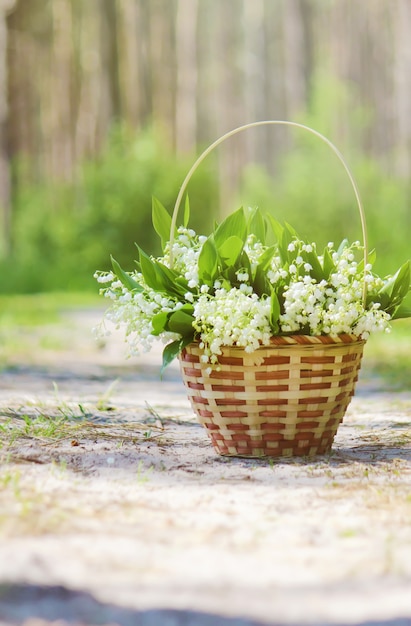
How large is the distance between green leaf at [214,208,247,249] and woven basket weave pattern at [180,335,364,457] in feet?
1.46

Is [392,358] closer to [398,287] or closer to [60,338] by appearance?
[60,338]

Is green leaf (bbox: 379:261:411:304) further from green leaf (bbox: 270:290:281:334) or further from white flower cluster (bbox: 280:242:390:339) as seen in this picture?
green leaf (bbox: 270:290:281:334)

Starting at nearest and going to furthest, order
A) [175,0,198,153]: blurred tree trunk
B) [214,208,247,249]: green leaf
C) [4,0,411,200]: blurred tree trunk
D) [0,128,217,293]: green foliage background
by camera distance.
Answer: [214,208,247,249]: green leaf
[0,128,217,293]: green foliage background
[4,0,411,200]: blurred tree trunk
[175,0,198,153]: blurred tree trunk

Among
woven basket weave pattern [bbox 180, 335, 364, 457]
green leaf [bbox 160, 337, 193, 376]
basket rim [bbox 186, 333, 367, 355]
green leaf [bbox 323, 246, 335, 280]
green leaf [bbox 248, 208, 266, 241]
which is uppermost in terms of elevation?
green leaf [bbox 248, 208, 266, 241]

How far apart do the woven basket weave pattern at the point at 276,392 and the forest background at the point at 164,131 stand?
33.1 feet

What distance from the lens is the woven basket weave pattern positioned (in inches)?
133

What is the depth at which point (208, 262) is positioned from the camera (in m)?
3.47

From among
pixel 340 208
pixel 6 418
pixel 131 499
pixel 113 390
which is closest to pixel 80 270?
pixel 340 208

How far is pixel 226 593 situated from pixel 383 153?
3100 cm

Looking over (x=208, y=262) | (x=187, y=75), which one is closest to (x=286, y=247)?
(x=208, y=262)

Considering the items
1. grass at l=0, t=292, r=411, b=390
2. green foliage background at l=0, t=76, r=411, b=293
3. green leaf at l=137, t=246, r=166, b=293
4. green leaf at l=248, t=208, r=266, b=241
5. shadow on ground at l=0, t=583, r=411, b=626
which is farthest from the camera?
green foliage background at l=0, t=76, r=411, b=293

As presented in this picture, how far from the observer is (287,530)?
99.4 inches

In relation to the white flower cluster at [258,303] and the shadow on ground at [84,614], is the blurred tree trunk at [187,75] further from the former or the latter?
the shadow on ground at [84,614]

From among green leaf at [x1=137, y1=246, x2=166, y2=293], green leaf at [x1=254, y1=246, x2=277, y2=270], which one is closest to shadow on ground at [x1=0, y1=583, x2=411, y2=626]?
green leaf at [x1=137, y1=246, x2=166, y2=293]
